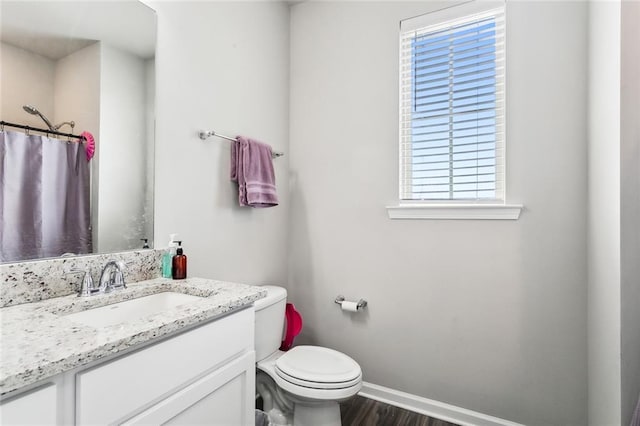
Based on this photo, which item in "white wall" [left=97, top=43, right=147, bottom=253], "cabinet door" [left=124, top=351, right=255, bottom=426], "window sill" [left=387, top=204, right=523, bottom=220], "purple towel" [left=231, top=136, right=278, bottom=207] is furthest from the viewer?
"purple towel" [left=231, top=136, right=278, bottom=207]

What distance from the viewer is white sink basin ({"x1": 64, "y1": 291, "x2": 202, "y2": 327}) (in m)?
0.99

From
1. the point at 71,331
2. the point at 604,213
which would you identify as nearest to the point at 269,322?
the point at 71,331

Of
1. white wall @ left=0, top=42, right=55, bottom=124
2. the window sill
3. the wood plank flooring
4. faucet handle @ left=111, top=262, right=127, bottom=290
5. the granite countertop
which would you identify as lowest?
the wood plank flooring

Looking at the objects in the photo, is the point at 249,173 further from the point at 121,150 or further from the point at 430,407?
the point at 430,407

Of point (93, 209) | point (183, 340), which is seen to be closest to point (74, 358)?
point (183, 340)

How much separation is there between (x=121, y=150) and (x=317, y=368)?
1.32m

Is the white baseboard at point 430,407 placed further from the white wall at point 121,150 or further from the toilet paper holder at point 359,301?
the white wall at point 121,150

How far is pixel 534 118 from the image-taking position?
159cm

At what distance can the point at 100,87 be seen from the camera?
3.94 ft

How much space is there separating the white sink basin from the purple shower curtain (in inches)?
10.0

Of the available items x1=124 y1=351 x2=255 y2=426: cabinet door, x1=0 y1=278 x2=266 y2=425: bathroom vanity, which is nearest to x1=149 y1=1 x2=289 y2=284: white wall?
x1=0 y1=278 x2=266 y2=425: bathroom vanity

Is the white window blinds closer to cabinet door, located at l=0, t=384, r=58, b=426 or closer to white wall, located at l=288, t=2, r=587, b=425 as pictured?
white wall, located at l=288, t=2, r=587, b=425

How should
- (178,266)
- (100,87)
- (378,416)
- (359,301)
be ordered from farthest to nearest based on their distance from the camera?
(359,301) < (378,416) < (178,266) < (100,87)

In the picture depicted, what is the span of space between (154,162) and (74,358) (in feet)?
3.06
